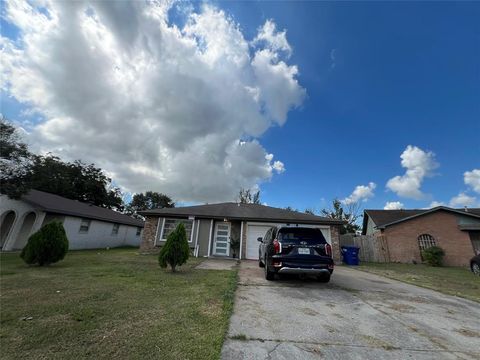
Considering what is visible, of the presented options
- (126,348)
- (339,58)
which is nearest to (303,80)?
(339,58)

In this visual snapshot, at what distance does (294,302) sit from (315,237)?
7.25 ft

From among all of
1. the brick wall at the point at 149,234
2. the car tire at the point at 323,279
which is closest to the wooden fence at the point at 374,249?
the car tire at the point at 323,279

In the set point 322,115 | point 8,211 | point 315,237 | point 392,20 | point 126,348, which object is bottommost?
point 126,348

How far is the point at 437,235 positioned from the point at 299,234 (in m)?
16.7

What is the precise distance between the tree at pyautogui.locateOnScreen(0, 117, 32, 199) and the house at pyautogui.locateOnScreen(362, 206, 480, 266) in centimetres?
2465

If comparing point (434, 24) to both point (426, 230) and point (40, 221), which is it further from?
point (40, 221)

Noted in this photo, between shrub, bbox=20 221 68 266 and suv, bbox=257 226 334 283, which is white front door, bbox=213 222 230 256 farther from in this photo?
suv, bbox=257 226 334 283

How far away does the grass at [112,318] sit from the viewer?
262 cm

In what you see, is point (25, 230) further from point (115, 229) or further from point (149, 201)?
point (149, 201)

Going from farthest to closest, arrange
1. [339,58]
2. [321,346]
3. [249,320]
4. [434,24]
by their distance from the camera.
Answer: [339,58] < [434,24] < [249,320] < [321,346]

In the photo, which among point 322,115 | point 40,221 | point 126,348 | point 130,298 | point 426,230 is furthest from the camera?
point 426,230

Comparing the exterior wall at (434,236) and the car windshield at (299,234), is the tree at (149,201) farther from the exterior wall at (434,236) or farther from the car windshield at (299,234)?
the car windshield at (299,234)

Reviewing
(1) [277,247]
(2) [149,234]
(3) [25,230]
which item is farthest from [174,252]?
(3) [25,230]

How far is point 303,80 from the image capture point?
12.1 metres
